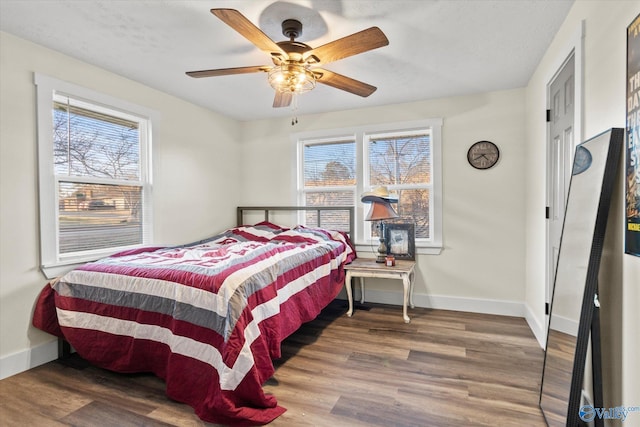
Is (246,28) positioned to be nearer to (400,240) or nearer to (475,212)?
(400,240)

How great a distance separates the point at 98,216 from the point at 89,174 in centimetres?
37

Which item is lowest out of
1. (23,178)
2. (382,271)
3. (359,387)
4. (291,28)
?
(359,387)

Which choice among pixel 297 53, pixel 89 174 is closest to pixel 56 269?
pixel 89 174

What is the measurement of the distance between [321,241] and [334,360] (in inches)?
52.3

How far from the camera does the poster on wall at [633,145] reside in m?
1.31

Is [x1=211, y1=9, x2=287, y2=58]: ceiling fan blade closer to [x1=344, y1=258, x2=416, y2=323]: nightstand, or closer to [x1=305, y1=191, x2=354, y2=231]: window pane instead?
[x1=344, y1=258, x2=416, y2=323]: nightstand

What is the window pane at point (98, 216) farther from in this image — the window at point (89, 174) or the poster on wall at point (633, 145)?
the poster on wall at point (633, 145)

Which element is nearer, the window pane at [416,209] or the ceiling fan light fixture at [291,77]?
the ceiling fan light fixture at [291,77]

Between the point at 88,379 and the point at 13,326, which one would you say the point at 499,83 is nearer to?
the point at 88,379

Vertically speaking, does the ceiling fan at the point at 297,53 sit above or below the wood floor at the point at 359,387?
above

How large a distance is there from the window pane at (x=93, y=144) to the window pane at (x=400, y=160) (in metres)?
2.60

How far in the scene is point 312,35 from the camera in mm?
2346

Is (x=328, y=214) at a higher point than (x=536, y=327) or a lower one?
higher

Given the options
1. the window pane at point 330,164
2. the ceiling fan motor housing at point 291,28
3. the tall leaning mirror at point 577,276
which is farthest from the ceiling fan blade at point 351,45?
the window pane at point 330,164
